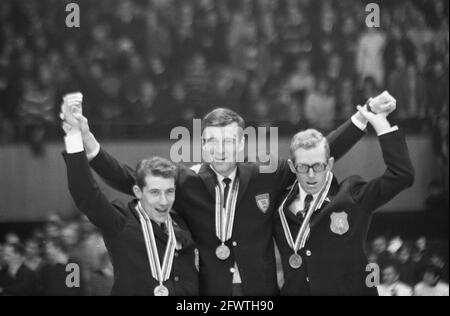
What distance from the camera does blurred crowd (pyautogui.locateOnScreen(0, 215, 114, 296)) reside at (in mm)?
4410

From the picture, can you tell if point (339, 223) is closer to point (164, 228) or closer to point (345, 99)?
point (345, 99)

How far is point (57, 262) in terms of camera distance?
4.44m

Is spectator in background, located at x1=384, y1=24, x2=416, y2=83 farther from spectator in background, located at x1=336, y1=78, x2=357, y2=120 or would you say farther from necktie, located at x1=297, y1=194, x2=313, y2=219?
necktie, located at x1=297, y1=194, x2=313, y2=219

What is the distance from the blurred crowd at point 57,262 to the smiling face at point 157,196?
0.35m

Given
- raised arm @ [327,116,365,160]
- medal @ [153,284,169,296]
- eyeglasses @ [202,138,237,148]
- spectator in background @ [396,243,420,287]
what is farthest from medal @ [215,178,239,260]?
spectator in background @ [396,243,420,287]

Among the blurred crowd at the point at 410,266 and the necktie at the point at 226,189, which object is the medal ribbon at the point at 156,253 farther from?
the blurred crowd at the point at 410,266

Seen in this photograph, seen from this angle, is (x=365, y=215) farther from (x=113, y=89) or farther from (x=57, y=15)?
(x=57, y=15)

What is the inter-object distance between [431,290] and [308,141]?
48.6 inches

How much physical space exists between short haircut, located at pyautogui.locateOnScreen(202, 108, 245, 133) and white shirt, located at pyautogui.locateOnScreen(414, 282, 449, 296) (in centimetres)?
148

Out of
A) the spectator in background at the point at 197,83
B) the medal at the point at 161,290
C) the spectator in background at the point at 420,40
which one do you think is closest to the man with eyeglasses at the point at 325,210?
the spectator in background at the point at 420,40

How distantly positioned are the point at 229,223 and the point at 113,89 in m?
1.05

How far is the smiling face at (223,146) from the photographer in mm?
4359

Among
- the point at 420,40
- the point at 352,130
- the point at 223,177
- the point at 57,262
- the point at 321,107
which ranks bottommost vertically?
the point at 57,262

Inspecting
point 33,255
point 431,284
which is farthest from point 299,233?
point 33,255
